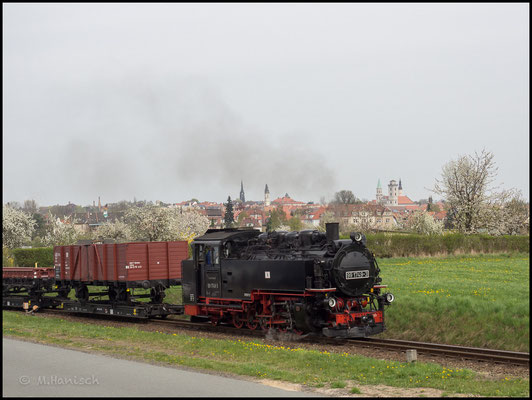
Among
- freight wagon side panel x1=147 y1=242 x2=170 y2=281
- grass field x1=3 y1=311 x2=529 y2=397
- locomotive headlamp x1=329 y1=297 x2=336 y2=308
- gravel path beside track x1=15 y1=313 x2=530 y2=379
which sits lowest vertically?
gravel path beside track x1=15 y1=313 x2=530 y2=379

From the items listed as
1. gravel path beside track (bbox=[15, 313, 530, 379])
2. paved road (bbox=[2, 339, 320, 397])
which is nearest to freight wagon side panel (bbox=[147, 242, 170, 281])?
gravel path beside track (bbox=[15, 313, 530, 379])

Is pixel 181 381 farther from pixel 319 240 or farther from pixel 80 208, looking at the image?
pixel 80 208

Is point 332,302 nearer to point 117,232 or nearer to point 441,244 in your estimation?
point 441,244

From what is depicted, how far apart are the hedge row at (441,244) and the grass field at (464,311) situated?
1271cm

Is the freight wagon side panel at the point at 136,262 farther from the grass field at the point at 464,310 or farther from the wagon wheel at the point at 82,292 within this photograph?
the grass field at the point at 464,310

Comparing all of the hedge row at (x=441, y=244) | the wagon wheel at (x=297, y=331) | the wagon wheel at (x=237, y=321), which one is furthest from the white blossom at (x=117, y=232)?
the wagon wheel at (x=297, y=331)

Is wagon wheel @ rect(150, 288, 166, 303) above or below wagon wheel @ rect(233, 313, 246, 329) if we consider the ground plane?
above

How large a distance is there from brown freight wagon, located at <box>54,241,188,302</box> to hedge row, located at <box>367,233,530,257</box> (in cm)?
1711

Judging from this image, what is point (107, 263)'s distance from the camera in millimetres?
23781

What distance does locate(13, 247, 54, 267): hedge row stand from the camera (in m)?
40.4

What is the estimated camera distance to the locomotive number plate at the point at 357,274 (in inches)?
653

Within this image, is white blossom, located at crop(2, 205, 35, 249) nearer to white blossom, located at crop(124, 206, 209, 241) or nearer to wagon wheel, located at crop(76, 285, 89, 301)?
white blossom, located at crop(124, 206, 209, 241)

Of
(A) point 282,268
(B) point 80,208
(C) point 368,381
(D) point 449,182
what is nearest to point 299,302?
(A) point 282,268

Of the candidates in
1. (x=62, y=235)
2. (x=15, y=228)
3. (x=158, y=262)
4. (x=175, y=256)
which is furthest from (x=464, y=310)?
(x=15, y=228)
